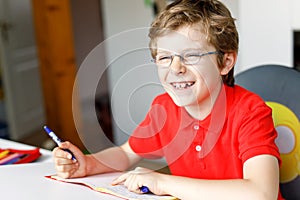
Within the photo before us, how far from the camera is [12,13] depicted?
3.75 metres

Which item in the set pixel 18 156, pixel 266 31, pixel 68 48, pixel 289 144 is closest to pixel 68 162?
pixel 18 156

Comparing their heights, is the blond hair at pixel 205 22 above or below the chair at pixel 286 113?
above

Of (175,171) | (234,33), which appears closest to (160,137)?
(175,171)

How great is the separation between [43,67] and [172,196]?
270 centimetres

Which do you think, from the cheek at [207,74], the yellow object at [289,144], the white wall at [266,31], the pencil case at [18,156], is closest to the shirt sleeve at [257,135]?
the cheek at [207,74]

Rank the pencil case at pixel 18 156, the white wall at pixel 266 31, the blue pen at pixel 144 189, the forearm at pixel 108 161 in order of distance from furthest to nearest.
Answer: the white wall at pixel 266 31, the pencil case at pixel 18 156, the forearm at pixel 108 161, the blue pen at pixel 144 189

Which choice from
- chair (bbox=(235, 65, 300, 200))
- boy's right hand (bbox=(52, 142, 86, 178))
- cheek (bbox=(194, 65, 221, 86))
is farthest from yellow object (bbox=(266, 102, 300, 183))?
boy's right hand (bbox=(52, 142, 86, 178))

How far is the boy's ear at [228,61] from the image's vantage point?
1.14 meters

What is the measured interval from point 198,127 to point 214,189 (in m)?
0.22

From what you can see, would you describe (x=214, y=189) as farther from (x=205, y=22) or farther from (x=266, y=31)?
(x=266, y=31)

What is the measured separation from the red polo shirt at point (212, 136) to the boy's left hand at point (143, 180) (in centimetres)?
15

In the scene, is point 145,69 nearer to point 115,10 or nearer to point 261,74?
point 261,74

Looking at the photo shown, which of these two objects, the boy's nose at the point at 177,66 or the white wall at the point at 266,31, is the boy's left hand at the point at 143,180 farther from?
the white wall at the point at 266,31

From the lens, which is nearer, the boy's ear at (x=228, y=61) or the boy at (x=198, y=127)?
the boy at (x=198, y=127)
